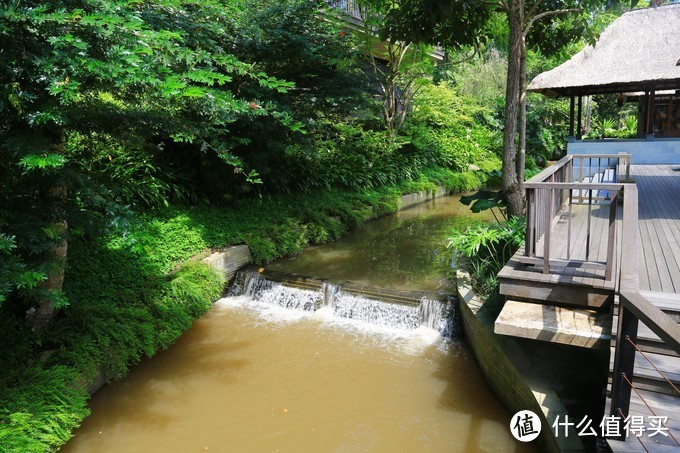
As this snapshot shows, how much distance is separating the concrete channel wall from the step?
0.54 m

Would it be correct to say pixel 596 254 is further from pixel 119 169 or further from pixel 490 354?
pixel 119 169

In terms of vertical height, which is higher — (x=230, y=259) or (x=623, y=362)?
(x=623, y=362)

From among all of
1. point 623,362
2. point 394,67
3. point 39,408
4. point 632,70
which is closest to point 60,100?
point 39,408

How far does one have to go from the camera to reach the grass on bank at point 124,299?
4555 millimetres

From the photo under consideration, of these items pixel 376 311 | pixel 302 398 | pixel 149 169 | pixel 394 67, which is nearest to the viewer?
pixel 302 398

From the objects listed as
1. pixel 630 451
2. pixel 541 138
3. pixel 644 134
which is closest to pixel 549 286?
pixel 630 451

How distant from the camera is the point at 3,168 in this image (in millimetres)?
4738

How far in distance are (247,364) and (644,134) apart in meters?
12.7

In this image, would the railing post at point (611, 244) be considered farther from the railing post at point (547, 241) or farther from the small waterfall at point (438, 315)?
the small waterfall at point (438, 315)

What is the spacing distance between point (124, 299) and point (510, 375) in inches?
192

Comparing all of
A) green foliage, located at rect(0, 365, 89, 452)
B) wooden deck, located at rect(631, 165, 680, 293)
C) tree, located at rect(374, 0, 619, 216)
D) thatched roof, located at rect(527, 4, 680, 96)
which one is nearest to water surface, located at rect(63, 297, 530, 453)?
green foliage, located at rect(0, 365, 89, 452)

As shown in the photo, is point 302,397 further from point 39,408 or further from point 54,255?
point 54,255

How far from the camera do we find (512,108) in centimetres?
770

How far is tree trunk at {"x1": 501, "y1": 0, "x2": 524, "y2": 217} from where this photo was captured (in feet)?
24.9
